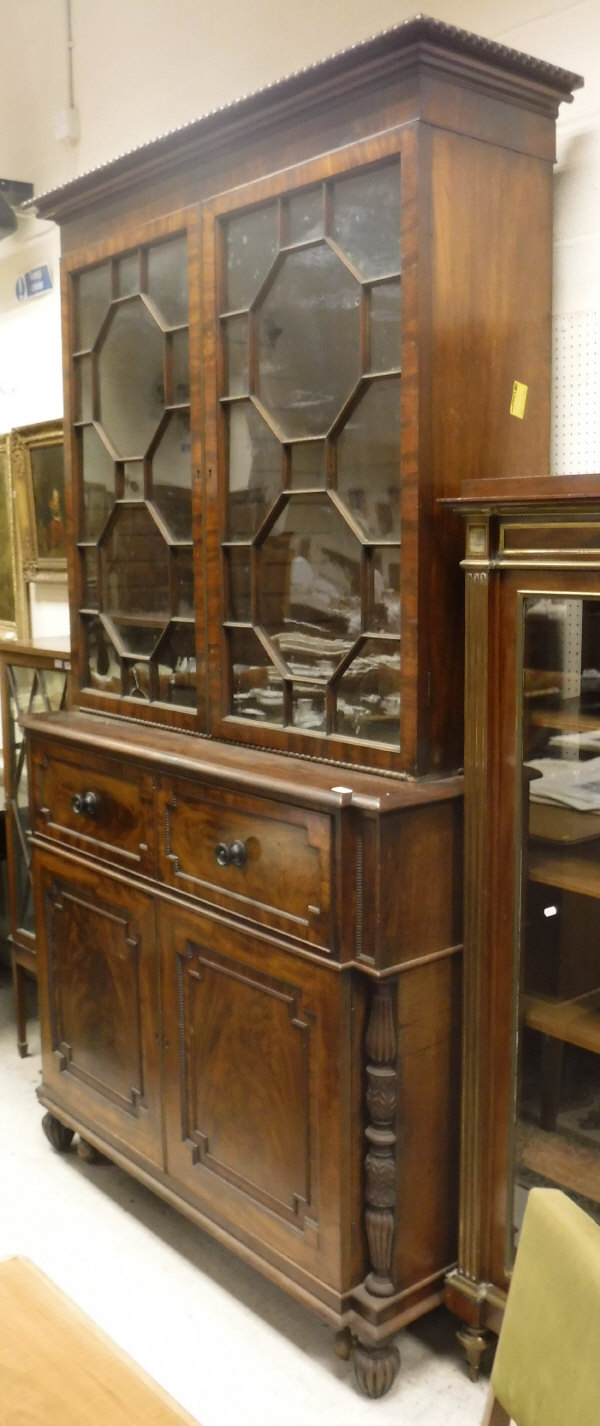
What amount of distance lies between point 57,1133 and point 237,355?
1.92 meters

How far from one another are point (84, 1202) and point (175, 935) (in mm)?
814

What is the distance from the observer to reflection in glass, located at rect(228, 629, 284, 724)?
222 cm

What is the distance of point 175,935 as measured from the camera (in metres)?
2.33

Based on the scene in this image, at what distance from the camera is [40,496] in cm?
389

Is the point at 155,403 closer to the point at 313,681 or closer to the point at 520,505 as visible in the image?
the point at 313,681

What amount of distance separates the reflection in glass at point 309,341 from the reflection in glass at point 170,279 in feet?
0.89

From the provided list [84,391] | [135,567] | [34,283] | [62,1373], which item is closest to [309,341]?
[135,567]

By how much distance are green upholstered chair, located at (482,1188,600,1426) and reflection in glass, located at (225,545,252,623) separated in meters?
1.42

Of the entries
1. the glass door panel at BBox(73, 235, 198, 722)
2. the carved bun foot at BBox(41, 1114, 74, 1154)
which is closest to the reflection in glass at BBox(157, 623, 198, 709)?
the glass door panel at BBox(73, 235, 198, 722)

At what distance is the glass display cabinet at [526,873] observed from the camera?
178cm

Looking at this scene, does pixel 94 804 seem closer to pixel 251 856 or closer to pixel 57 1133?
pixel 251 856

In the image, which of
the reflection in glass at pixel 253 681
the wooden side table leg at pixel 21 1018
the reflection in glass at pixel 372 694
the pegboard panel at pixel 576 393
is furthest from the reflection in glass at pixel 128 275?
the wooden side table leg at pixel 21 1018

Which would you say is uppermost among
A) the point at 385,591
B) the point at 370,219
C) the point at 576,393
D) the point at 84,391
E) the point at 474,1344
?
the point at 370,219

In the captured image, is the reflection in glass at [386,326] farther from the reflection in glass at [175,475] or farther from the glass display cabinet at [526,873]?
the reflection in glass at [175,475]
